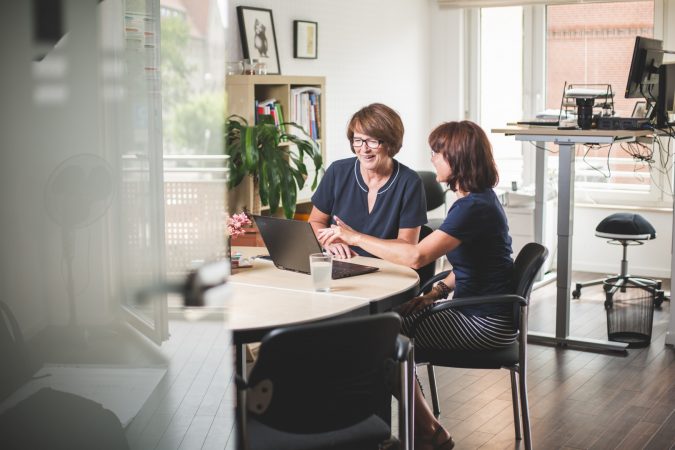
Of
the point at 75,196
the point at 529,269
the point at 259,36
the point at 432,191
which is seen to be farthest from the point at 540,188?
the point at 75,196

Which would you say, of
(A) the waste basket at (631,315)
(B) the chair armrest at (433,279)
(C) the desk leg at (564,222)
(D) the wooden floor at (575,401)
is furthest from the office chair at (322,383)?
(A) the waste basket at (631,315)

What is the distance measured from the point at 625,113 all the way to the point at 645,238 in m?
1.46

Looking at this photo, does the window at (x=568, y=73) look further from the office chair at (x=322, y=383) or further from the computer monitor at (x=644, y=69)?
the office chair at (x=322, y=383)

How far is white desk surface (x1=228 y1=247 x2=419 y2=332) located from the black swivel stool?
124 inches

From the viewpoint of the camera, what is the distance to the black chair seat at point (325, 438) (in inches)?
80.3

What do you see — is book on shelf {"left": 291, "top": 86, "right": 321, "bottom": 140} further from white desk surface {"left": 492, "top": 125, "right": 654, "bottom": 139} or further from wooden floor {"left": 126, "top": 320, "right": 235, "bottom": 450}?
wooden floor {"left": 126, "top": 320, "right": 235, "bottom": 450}

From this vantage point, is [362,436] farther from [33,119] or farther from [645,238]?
[645,238]

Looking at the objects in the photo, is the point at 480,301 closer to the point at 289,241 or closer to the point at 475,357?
the point at 475,357

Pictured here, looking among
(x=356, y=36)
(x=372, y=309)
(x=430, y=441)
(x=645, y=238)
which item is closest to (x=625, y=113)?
(x=645, y=238)

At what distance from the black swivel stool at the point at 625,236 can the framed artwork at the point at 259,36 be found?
2518mm

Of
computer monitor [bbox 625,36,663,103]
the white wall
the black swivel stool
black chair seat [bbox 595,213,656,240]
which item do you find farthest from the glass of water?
black chair seat [bbox 595,213,656,240]

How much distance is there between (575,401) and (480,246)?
1.24m

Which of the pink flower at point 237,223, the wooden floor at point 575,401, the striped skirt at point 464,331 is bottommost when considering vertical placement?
the wooden floor at point 575,401

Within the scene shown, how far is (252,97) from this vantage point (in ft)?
15.4
